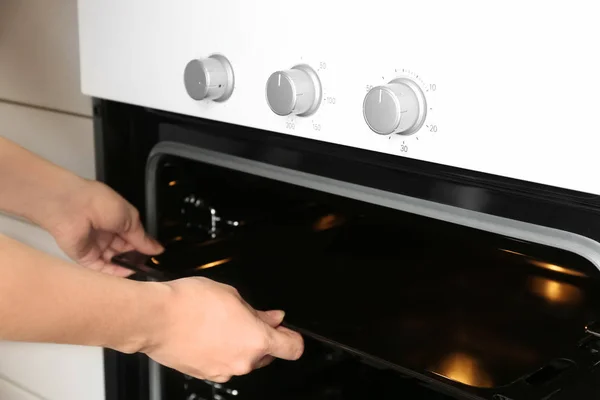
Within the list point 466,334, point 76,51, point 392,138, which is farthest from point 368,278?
point 76,51

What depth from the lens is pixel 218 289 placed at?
26.4 inches

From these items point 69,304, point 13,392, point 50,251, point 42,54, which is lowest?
point 13,392

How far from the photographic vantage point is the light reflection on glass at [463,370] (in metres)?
0.58

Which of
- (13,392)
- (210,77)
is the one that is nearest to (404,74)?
(210,77)

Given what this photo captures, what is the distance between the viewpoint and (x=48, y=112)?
0.93 m

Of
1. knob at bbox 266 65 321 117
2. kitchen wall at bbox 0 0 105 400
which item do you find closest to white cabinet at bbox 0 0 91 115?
kitchen wall at bbox 0 0 105 400

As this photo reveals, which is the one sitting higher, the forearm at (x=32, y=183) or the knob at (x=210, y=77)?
the knob at (x=210, y=77)

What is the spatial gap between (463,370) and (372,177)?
0.18m

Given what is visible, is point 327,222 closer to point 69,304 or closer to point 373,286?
point 373,286

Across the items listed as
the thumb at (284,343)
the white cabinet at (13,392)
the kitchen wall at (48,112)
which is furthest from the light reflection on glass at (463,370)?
the white cabinet at (13,392)

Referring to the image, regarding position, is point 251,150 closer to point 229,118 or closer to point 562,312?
point 229,118

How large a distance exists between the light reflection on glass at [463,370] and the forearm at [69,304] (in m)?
0.25

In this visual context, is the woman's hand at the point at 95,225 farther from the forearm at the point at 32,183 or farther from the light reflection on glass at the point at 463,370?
the light reflection on glass at the point at 463,370

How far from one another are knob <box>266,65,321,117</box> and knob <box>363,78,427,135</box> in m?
0.07
